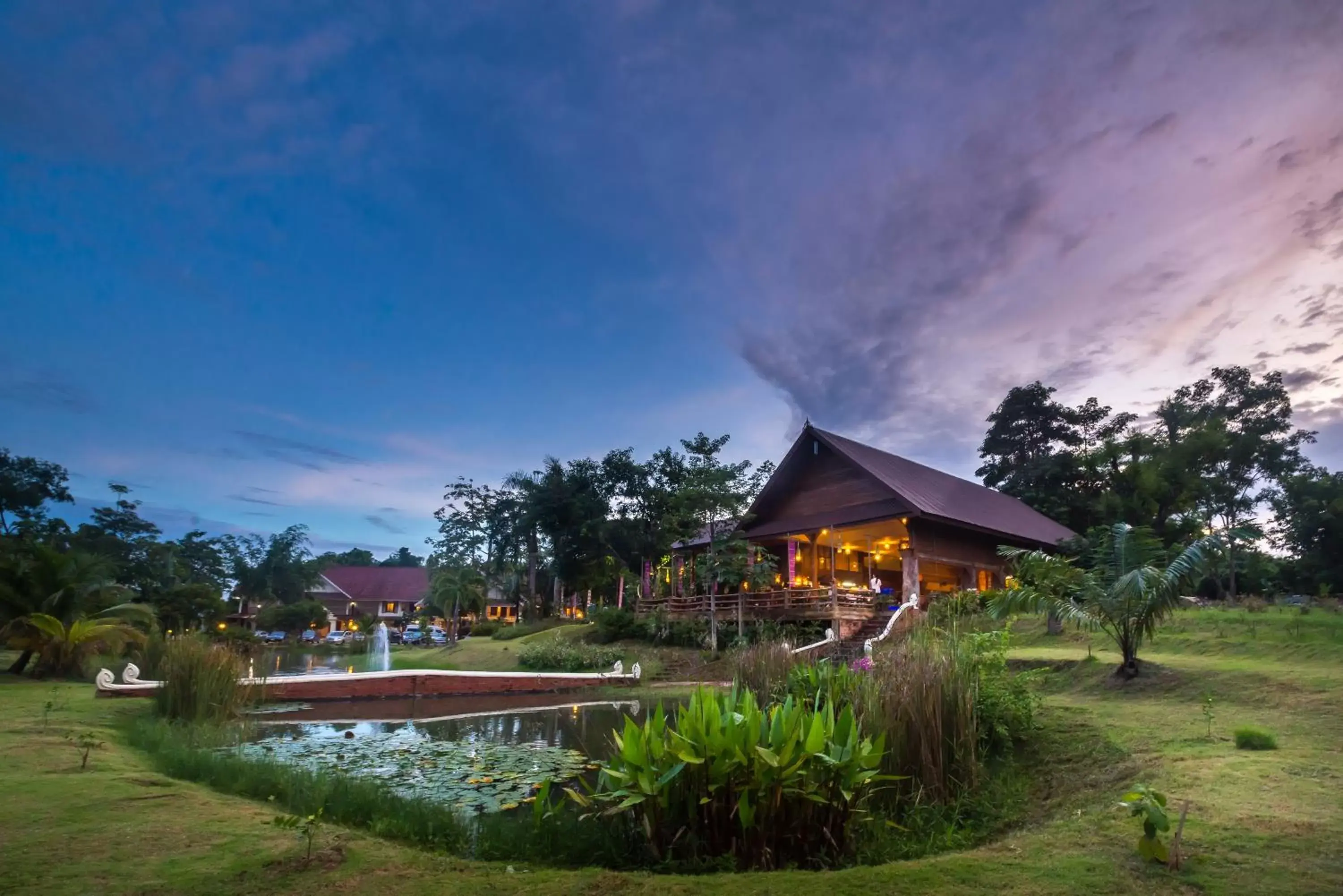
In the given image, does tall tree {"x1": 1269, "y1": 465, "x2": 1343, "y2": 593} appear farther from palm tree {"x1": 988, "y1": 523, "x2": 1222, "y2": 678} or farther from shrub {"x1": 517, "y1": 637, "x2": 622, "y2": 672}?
shrub {"x1": 517, "y1": 637, "x2": 622, "y2": 672}

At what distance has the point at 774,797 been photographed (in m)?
4.14

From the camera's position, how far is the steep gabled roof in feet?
199

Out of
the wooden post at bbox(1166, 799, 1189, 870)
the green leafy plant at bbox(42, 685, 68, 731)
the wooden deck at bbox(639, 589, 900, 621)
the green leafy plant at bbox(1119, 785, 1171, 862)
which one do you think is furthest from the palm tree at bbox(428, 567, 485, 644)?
the wooden post at bbox(1166, 799, 1189, 870)

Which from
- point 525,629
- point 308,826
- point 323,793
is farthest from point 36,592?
point 525,629

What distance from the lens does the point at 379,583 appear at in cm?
6212

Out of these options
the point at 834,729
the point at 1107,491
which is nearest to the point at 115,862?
the point at 834,729

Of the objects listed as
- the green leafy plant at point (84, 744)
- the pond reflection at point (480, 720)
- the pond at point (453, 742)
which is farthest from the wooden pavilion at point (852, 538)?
the green leafy plant at point (84, 744)

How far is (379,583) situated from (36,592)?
49956 millimetres

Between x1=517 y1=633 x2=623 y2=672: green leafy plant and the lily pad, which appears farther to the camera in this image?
x1=517 y1=633 x2=623 y2=672: green leafy plant

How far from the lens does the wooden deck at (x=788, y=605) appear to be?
68.0 ft

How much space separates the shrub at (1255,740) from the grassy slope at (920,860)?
11cm

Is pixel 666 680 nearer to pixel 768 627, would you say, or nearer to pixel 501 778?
pixel 768 627

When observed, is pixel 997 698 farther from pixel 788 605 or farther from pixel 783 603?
pixel 783 603

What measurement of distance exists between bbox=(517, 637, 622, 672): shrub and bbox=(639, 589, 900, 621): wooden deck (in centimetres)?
319
